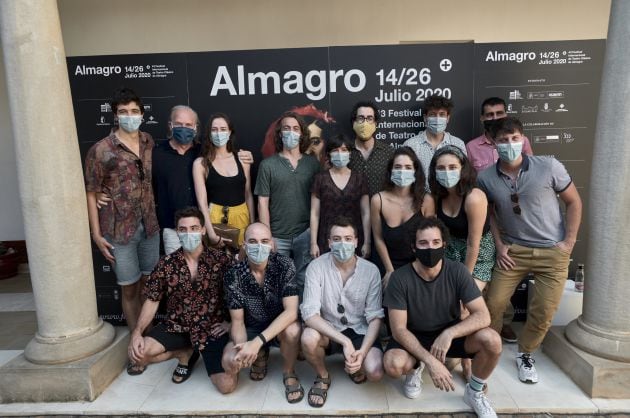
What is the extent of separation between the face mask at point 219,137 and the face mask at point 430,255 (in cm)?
192

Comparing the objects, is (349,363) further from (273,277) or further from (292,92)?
(292,92)

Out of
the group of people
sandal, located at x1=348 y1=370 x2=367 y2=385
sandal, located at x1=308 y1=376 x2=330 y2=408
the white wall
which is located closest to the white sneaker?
the group of people

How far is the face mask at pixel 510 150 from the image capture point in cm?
329

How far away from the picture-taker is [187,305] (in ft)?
11.6

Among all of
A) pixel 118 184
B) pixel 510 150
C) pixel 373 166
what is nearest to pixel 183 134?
pixel 118 184

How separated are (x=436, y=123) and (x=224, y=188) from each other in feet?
6.55

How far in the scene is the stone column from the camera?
10.4ft

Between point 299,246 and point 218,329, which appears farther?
point 299,246

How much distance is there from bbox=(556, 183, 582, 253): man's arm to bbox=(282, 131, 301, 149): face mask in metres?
2.15

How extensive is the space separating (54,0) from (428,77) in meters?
3.27

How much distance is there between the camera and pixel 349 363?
308cm

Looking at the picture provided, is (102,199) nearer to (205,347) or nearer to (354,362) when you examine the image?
(205,347)

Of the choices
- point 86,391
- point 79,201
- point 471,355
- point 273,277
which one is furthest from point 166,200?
point 471,355

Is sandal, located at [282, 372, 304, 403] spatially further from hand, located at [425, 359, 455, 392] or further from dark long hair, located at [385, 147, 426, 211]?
dark long hair, located at [385, 147, 426, 211]
